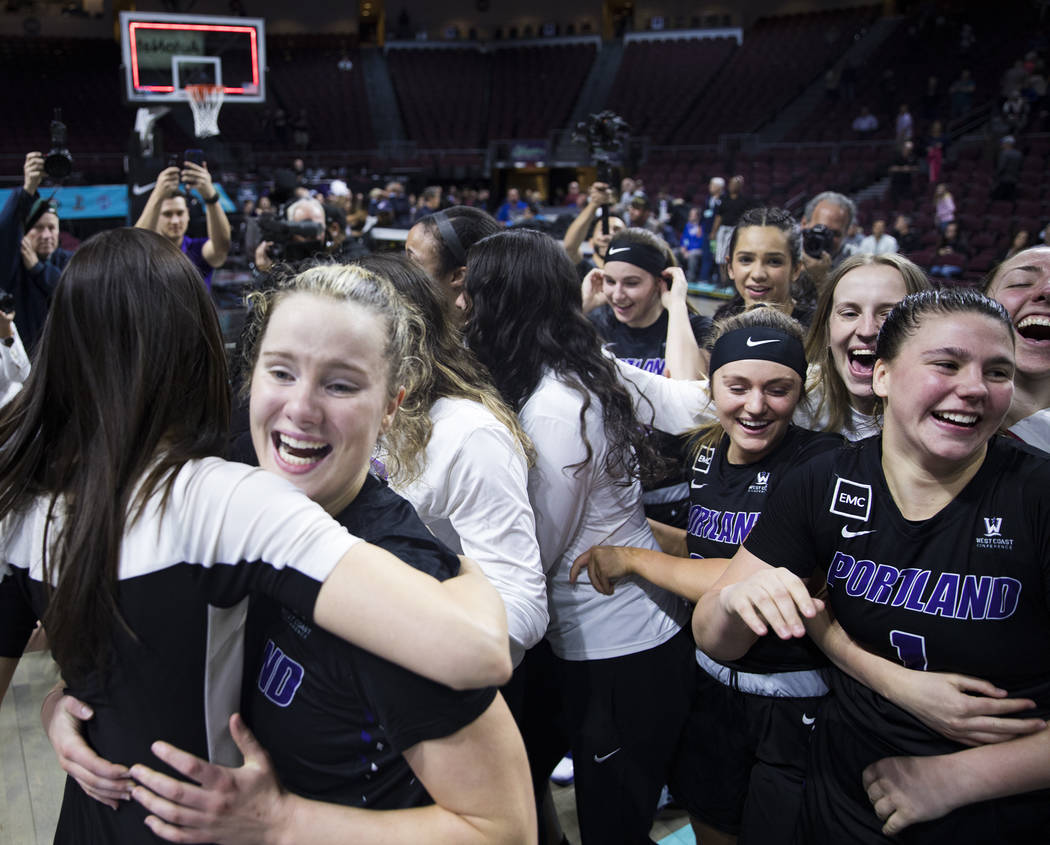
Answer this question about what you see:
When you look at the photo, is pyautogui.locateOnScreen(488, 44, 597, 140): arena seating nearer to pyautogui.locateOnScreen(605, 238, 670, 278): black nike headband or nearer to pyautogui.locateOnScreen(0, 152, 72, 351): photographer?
pyautogui.locateOnScreen(0, 152, 72, 351): photographer

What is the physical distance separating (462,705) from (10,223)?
11.2 ft

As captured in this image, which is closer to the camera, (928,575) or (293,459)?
(293,459)

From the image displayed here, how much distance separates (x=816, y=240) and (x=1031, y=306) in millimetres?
1703

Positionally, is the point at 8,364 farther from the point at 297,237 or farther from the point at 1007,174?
the point at 1007,174

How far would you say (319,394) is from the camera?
1.08 m

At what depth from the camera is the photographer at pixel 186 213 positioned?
12.1ft

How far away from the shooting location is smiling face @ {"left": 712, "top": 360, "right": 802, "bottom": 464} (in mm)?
1788

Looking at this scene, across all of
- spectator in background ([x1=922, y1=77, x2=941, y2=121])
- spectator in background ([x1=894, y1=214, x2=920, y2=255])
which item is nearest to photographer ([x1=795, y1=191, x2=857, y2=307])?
spectator in background ([x1=894, y1=214, x2=920, y2=255])

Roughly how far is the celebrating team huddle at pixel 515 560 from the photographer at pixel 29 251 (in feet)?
7.07

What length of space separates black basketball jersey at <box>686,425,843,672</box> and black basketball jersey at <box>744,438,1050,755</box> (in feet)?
0.55

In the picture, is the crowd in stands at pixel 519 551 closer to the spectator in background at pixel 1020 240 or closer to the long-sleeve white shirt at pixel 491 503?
the long-sleeve white shirt at pixel 491 503

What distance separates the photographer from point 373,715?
0.98 meters

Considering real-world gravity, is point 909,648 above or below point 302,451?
A: below

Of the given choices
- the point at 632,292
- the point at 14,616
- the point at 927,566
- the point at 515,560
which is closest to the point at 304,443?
the point at 14,616
